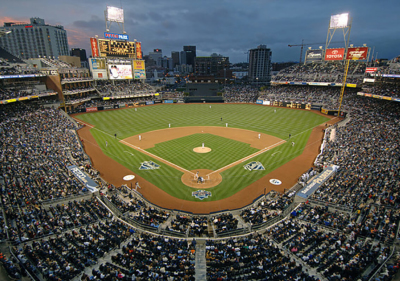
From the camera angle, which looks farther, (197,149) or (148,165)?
(197,149)

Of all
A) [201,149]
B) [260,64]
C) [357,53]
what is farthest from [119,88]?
[260,64]

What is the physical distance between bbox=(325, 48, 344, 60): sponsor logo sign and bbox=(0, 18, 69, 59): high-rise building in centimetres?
12559

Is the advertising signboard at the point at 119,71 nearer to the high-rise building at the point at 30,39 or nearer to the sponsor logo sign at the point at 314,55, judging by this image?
the sponsor logo sign at the point at 314,55

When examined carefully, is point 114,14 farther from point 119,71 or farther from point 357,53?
point 357,53

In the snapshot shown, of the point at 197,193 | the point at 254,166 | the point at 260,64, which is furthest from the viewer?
the point at 260,64

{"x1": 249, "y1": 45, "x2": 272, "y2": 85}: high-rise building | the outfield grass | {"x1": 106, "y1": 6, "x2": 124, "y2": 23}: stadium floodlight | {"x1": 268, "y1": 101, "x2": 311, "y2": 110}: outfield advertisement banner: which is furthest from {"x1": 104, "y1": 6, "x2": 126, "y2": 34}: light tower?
{"x1": 249, "y1": 45, "x2": 272, "y2": 85}: high-rise building

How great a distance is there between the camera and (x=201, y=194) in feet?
77.0

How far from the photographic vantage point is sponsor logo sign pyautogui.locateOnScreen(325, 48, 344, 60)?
6531 cm

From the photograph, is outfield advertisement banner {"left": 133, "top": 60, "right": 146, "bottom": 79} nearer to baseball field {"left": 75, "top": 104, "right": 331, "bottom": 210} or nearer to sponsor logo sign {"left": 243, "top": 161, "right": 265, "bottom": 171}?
baseball field {"left": 75, "top": 104, "right": 331, "bottom": 210}

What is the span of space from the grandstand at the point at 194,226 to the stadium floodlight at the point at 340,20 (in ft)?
128

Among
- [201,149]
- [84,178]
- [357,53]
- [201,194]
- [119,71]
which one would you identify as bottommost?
[201,194]

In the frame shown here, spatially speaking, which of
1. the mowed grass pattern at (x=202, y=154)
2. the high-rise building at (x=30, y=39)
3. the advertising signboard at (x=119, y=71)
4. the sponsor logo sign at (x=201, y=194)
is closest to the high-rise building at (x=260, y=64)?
the advertising signboard at (x=119, y=71)

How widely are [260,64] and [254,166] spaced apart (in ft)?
589

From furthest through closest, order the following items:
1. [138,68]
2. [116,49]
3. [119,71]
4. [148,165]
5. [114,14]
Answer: [138,68] → [119,71] → [116,49] → [114,14] → [148,165]
